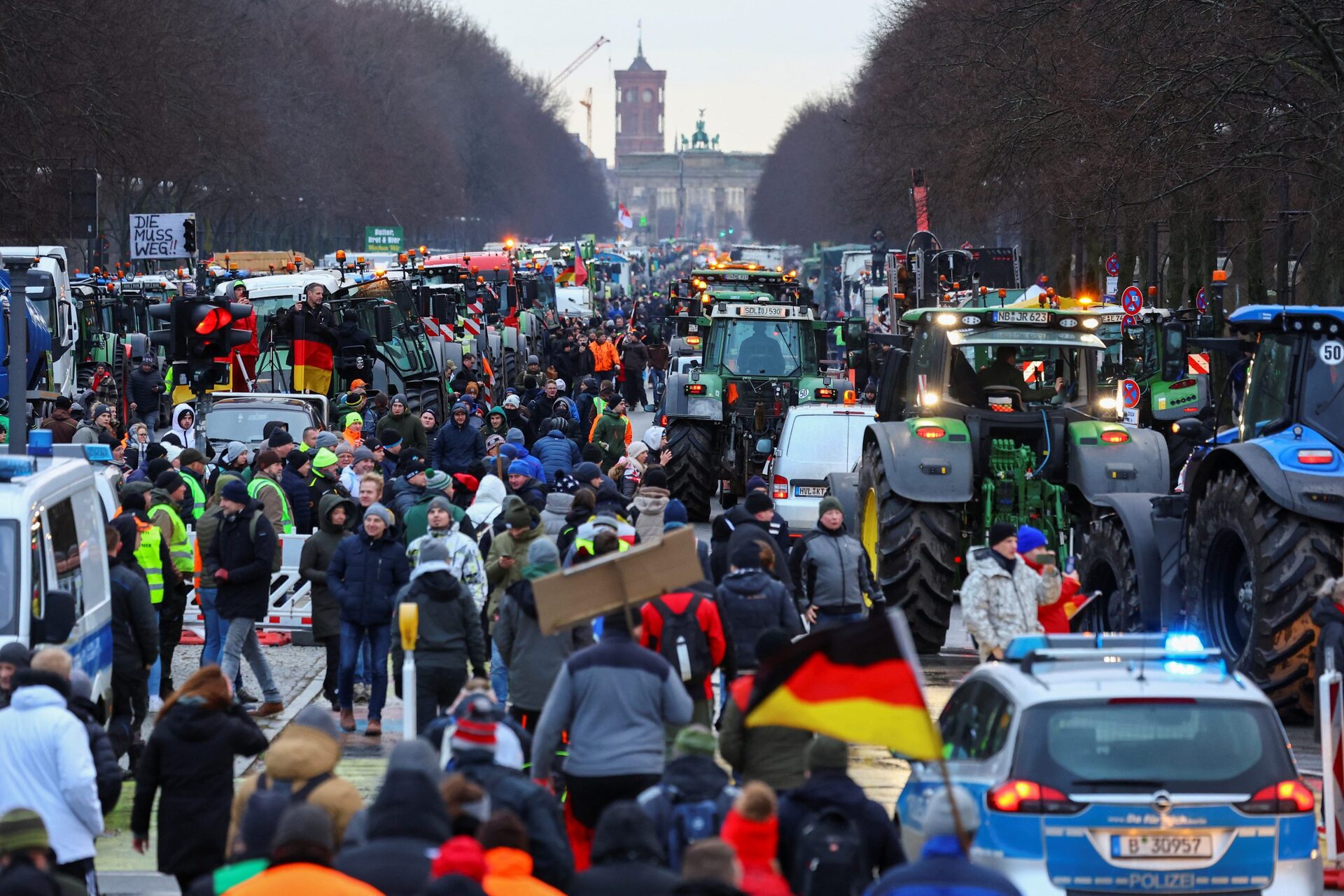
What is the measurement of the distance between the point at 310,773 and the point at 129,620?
504cm

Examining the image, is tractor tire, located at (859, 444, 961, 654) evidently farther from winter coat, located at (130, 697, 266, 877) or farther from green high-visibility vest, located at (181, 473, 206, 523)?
winter coat, located at (130, 697, 266, 877)

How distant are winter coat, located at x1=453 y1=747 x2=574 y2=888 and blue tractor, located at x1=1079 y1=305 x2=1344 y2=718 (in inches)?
235

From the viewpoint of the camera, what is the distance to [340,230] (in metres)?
97.8

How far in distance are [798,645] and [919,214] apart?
105 feet

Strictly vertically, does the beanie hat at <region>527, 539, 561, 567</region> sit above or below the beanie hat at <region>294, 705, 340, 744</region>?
above

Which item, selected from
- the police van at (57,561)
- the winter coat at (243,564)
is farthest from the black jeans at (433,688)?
the winter coat at (243,564)

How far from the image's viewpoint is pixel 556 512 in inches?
594

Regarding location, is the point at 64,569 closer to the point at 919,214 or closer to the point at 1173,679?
the point at 1173,679

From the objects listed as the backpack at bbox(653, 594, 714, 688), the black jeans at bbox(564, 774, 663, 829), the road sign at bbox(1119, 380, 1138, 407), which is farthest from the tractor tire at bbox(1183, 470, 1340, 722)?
the road sign at bbox(1119, 380, 1138, 407)

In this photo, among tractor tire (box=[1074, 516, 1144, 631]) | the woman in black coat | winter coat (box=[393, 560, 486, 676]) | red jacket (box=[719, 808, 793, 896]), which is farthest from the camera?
tractor tire (box=[1074, 516, 1144, 631])

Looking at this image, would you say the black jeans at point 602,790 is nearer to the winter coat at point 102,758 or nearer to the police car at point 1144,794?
the police car at point 1144,794

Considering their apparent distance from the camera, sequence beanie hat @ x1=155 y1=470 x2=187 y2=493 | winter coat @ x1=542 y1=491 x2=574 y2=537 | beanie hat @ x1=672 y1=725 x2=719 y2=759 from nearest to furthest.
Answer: beanie hat @ x1=672 y1=725 x2=719 y2=759 < beanie hat @ x1=155 y1=470 x2=187 y2=493 < winter coat @ x1=542 y1=491 x2=574 y2=537

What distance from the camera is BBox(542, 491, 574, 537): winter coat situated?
14664 mm

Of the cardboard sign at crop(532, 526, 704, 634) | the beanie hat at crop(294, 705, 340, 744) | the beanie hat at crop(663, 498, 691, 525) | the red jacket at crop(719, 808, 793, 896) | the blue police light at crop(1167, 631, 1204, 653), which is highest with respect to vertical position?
the cardboard sign at crop(532, 526, 704, 634)
